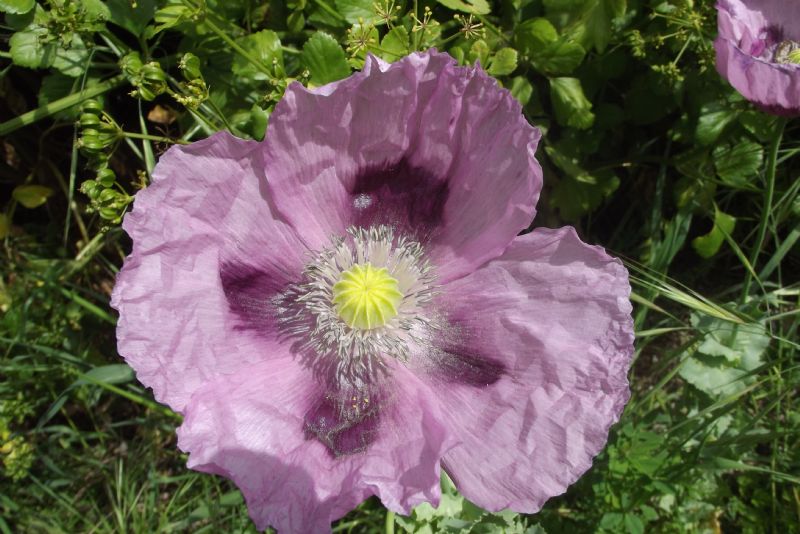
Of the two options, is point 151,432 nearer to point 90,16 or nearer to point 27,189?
point 27,189

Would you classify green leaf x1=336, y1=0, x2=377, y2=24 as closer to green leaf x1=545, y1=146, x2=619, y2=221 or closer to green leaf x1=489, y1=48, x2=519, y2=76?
green leaf x1=489, y1=48, x2=519, y2=76

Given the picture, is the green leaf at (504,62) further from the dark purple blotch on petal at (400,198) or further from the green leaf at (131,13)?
the green leaf at (131,13)

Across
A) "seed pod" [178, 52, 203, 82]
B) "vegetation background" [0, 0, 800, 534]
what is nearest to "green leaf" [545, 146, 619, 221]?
"vegetation background" [0, 0, 800, 534]

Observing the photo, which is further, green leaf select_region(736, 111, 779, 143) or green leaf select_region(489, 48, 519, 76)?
green leaf select_region(736, 111, 779, 143)

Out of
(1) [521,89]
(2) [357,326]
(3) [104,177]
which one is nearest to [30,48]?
(3) [104,177]

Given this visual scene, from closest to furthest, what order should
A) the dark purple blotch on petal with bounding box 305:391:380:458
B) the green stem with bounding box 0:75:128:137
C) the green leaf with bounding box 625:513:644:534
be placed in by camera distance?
the dark purple blotch on petal with bounding box 305:391:380:458
the green stem with bounding box 0:75:128:137
the green leaf with bounding box 625:513:644:534

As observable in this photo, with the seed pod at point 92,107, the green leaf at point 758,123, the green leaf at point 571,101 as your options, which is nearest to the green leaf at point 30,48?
the seed pod at point 92,107
